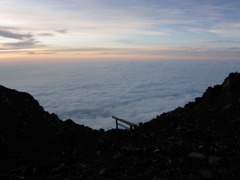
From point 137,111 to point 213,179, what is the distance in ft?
514

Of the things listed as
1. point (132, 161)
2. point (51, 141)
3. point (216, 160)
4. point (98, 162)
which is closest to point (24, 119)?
point (51, 141)

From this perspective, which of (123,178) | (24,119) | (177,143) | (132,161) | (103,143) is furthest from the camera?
(24,119)

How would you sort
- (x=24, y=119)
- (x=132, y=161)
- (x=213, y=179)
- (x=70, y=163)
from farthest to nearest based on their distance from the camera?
1. (x=24, y=119)
2. (x=70, y=163)
3. (x=132, y=161)
4. (x=213, y=179)

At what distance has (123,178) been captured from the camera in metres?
5.64

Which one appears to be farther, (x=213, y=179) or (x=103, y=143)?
(x=103, y=143)

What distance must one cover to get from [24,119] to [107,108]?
6125 inches

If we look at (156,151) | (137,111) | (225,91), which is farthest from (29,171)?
(137,111)

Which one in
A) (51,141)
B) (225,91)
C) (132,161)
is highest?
(225,91)

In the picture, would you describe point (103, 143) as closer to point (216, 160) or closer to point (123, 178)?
point (123, 178)

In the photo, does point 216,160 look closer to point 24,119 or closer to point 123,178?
point 123,178

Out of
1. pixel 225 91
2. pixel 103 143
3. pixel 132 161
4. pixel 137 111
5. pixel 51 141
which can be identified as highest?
pixel 225 91

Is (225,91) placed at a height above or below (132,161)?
above

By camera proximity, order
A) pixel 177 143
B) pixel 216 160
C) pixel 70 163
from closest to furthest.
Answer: pixel 216 160 < pixel 177 143 < pixel 70 163

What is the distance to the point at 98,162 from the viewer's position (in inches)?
297
